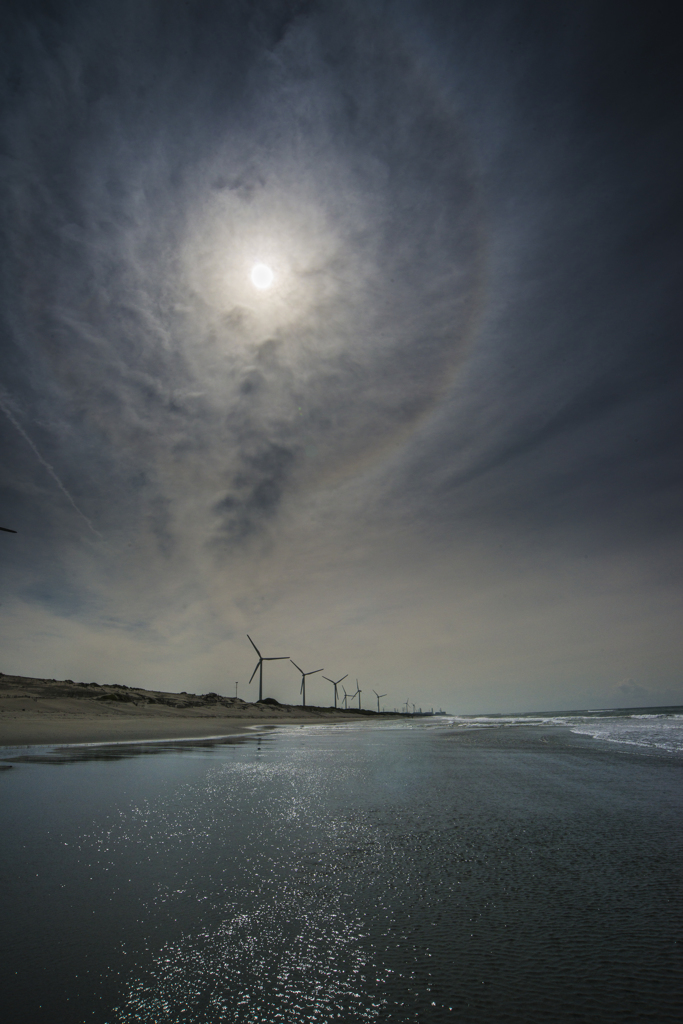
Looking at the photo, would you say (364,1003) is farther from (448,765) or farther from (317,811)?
(448,765)

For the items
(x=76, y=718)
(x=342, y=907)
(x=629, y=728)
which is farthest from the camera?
(x=629, y=728)

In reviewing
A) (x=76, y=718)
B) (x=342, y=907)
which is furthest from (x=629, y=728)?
(x=342, y=907)

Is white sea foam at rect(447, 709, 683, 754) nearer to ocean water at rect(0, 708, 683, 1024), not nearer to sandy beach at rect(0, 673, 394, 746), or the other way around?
ocean water at rect(0, 708, 683, 1024)

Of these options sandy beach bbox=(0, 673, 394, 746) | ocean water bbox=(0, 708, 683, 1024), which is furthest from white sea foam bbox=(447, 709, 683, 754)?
sandy beach bbox=(0, 673, 394, 746)

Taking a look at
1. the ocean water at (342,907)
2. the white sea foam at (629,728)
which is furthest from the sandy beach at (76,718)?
the white sea foam at (629,728)

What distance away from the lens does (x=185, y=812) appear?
7875 millimetres

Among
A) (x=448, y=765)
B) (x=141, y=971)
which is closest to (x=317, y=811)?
(x=141, y=971)

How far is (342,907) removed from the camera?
166 inches

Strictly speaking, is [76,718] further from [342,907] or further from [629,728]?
[629,728]

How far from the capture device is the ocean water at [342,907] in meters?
2.91

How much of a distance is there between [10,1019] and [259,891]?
2207 mm

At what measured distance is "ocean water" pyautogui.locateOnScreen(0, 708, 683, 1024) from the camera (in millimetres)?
2912

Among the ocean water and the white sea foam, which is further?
the white sea foam

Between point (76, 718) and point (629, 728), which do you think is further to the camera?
point (629, 728)
